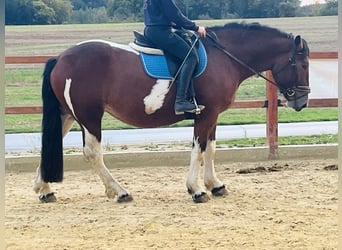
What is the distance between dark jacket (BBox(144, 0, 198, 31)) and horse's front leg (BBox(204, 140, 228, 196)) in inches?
44.1

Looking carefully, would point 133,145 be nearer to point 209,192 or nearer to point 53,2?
point 209,192

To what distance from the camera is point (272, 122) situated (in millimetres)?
7160

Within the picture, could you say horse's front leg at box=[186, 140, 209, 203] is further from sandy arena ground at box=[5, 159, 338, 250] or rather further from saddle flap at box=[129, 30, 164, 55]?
saddle flap at box=[129, 30, 164, 55]

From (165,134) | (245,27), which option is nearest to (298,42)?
(245,27)

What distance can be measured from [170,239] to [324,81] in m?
4.39

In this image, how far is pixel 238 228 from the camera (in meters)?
4.16

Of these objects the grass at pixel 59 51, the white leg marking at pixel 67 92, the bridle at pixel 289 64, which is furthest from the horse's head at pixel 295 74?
the grass at pixel 59 51

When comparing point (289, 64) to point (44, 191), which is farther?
point (289, 64)

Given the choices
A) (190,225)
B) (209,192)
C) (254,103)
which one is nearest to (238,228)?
(190,225)

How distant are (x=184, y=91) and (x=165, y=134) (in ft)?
13.6

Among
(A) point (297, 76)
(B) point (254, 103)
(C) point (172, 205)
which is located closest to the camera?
(C) point (172, 205)

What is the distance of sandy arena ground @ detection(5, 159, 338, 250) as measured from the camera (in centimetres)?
387

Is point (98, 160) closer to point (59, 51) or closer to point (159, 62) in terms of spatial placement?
point (159, 62)

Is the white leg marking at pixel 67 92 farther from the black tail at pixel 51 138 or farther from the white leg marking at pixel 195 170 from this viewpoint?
the white leg marking at pixel 195 170
